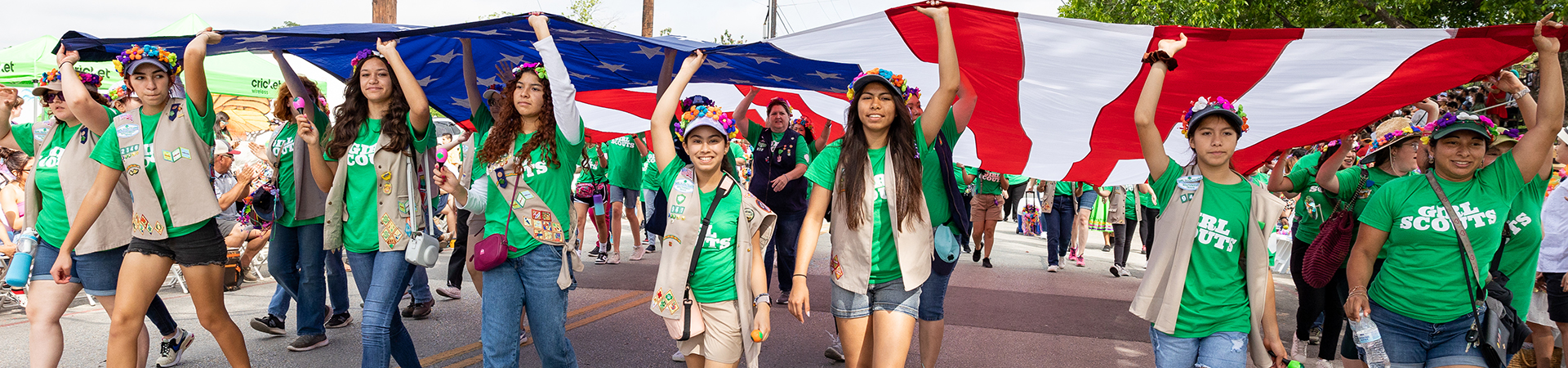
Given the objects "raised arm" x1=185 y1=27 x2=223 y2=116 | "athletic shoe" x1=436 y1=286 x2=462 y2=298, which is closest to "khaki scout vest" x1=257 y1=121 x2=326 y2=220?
"raised arm" x1=185 y1=27 x2=223 y2=116

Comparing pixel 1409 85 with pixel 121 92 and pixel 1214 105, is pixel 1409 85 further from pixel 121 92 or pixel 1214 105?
pixel 121 92

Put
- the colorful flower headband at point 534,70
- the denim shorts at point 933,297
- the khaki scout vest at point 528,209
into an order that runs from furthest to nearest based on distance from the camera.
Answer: the denim shorts at point 933,297, the colorful flower headband at point 534,70, the khaki scout vest at point 528,209

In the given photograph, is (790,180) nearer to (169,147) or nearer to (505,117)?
(505,117)

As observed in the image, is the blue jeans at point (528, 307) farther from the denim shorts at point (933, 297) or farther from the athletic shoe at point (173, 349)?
the athletic shoe at point (173, 349)

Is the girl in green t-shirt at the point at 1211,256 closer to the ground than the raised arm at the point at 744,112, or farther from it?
closer to the ground

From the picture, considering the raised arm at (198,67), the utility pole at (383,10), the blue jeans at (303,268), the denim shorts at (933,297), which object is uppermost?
the utility pole at (383,10)

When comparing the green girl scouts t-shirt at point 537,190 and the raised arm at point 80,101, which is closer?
the green girl scouts t-shirt at point 537,190

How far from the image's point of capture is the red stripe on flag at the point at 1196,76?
3.41 metres

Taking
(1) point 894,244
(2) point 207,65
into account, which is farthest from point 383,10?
(1) point 894,244

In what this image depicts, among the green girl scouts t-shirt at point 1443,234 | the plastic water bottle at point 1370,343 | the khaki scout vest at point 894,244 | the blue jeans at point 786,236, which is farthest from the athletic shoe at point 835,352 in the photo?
the green girl scouts t-shirt at point 1443,234

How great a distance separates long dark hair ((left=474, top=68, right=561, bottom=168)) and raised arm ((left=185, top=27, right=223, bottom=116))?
135cm

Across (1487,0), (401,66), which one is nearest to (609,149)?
(401,66)

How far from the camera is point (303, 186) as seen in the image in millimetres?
4543

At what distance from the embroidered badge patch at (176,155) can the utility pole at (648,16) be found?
55.2 feet
